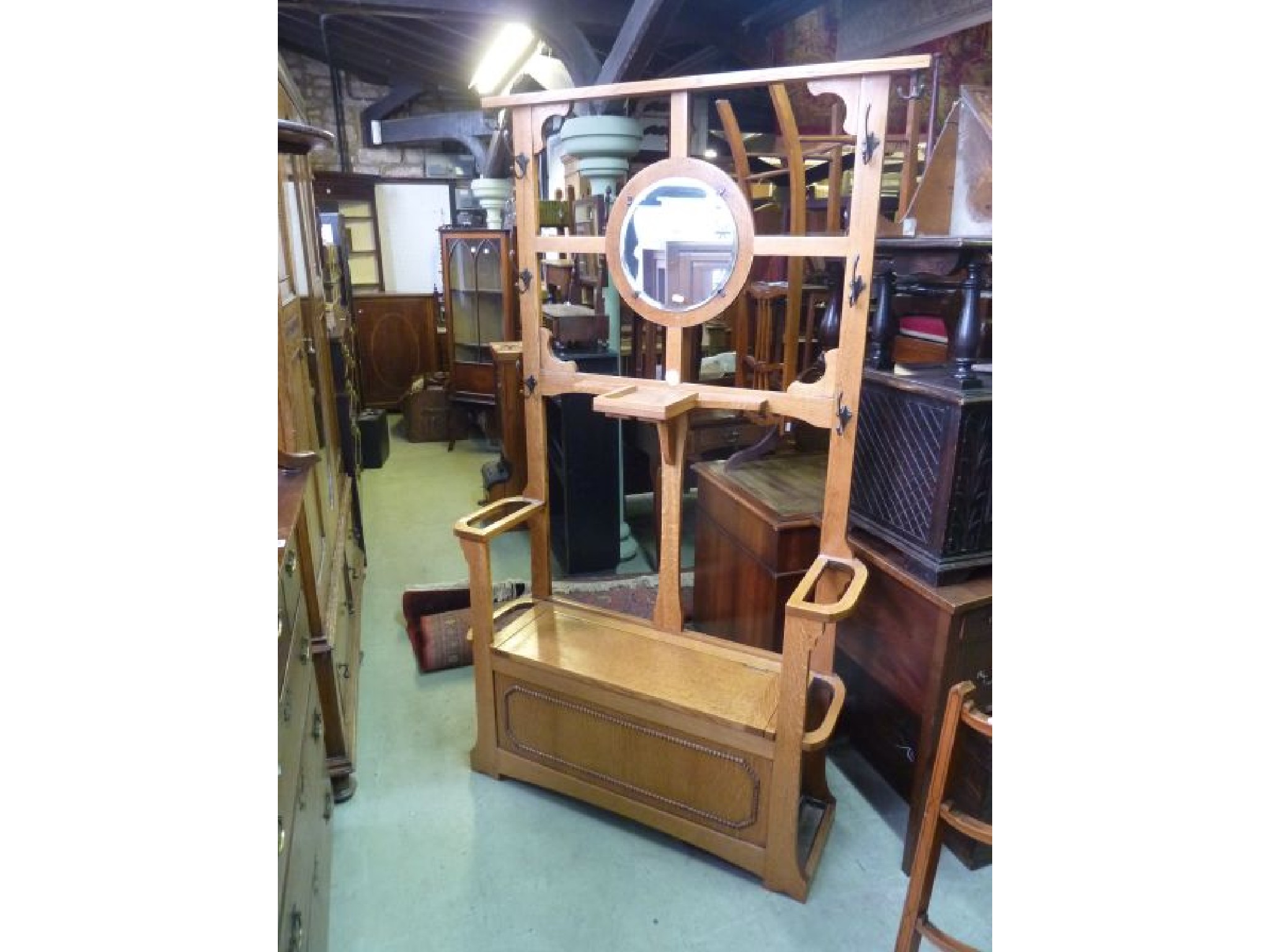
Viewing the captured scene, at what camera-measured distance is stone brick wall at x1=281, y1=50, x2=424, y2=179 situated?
620 centimetres

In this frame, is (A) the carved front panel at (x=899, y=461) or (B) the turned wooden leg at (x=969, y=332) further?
(A) the carved front panel at (x=899, y=461)

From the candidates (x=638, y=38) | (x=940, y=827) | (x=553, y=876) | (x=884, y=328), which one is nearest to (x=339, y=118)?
(x=638, y=38)

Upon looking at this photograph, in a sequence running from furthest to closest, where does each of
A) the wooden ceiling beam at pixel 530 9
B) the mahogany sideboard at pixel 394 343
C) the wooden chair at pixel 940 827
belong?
the mahogany sideboard at pixel 394 343
the wooden ceiling beam at pixel 530 9
the wooden chair at pixel 940 827

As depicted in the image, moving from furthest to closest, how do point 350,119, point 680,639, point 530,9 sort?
point 350,119 → point 530,9 → point 680,639

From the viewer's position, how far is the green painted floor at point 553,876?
1.61 m

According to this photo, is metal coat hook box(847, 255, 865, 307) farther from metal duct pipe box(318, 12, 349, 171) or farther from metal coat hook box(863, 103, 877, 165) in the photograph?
metal duct pipe box(318, 12, 349, 171)

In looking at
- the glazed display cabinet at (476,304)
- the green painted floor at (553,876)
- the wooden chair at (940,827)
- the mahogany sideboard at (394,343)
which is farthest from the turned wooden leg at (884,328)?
the mahogany sideboard at (394,343)

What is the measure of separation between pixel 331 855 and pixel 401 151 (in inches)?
253

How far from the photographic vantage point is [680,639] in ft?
6.52

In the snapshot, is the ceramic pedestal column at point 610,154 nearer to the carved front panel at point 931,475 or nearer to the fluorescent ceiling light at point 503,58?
the fluorescent ceiling light at point 503,58

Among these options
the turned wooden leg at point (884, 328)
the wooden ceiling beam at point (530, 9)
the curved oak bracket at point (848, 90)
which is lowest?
the turned wooden leg at point (884, 328)

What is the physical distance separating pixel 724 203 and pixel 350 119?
241 inches

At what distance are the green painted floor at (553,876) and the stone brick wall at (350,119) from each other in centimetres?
568

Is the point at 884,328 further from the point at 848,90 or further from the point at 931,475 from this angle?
the point at 848,90
